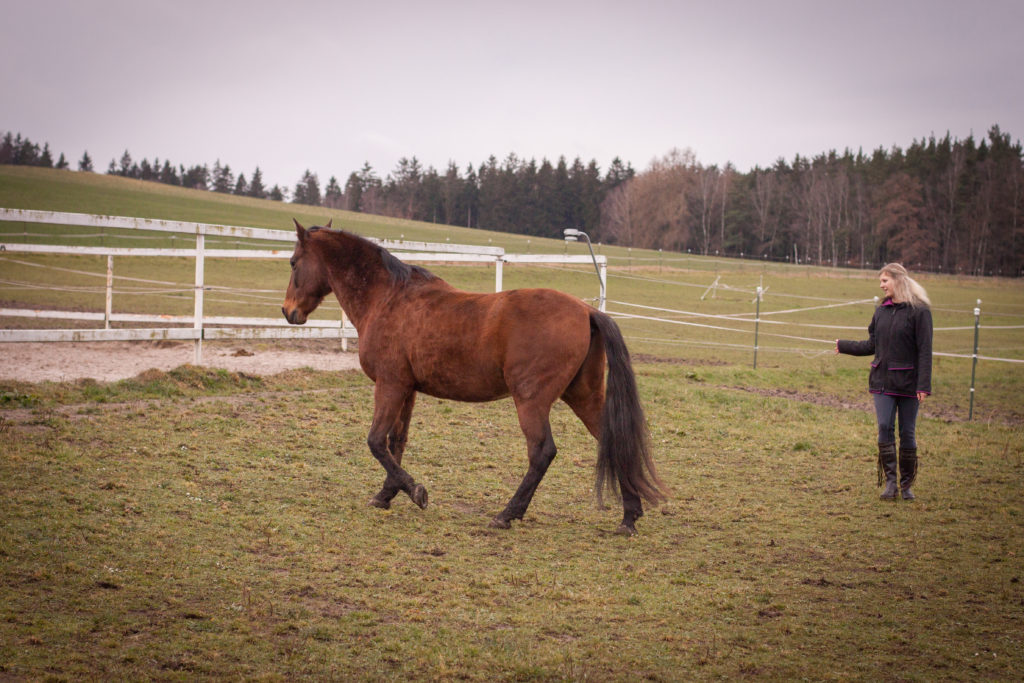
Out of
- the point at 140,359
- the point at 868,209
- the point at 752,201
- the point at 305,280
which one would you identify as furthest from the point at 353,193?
the point at 305,280

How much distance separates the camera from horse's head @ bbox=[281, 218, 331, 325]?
5805 millimetres

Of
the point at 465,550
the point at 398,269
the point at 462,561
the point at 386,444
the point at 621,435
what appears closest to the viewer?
the point at 462,561

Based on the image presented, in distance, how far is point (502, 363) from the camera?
497 cm

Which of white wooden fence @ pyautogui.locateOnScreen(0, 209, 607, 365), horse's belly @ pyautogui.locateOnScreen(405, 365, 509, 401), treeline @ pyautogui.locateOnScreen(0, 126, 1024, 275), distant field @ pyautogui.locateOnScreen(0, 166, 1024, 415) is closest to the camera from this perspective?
horse's belly @ pyautogui.locateOnScreen(405, 365, 509, 401)

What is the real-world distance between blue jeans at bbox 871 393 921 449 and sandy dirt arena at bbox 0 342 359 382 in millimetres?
7723

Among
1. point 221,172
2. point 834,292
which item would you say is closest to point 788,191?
point 834,292

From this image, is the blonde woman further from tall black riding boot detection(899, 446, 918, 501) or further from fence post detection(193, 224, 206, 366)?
fence post detection(193, 224, 206, 366)

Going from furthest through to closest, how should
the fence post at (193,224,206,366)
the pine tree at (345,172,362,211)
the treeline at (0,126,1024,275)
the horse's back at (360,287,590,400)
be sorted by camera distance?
the pine tree at (345,172,362,211) < the treeline at (0,126,1024,275) < the fence post at (193,224,206,366) < the horse's back at (360,287,590,400)

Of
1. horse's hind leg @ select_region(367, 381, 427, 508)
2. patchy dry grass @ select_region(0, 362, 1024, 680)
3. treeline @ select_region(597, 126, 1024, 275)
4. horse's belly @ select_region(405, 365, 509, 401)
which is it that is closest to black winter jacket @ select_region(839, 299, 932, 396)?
patchy dry grass @ select_region(0, 362, 1024, 680)

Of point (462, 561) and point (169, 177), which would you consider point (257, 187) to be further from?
point (462, 561)

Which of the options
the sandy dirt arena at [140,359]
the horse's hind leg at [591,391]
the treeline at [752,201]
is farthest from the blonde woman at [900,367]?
the treeline at [752,201]

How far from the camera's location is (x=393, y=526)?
Answer: 15.8 feet

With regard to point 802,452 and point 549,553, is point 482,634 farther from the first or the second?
point 802,452

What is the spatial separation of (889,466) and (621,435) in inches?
105
